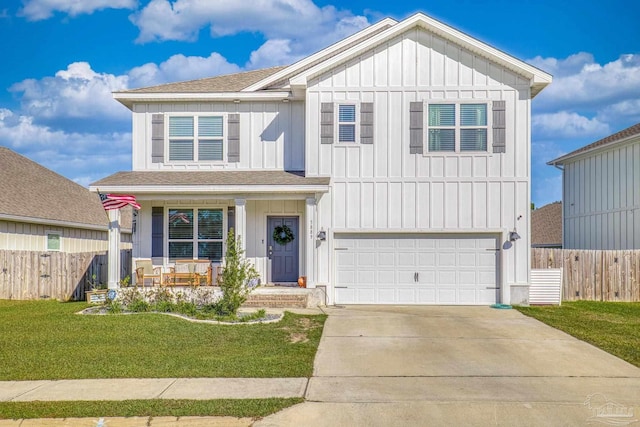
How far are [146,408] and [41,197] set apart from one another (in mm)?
19204

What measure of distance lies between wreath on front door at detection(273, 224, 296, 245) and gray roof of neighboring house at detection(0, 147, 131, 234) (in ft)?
30.4

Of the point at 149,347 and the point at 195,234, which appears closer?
the point at 149,347

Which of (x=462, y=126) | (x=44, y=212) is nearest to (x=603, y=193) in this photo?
(x=462, y=126)

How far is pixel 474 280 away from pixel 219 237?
7389 mm

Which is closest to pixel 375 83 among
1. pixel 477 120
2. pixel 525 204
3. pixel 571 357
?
pixel 477 120

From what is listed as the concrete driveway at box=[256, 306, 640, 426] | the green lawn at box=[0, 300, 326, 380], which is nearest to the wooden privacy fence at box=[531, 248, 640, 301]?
the concrete driveway at box=[256, 306, 640, 426]

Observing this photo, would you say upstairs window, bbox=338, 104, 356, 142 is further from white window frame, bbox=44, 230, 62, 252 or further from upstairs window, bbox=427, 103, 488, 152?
white window frame, bbox=44, 230, 62, 252

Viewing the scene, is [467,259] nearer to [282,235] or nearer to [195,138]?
[282,235]

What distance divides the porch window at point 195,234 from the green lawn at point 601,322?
8.64 metres

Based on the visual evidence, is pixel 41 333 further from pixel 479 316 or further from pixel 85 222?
pixel 85 222

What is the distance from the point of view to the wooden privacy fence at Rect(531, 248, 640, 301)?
18500 mm

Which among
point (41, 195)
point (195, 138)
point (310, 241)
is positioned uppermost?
point (195, 138)

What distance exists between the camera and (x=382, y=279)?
1709 cm

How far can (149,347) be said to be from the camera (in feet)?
33.6
